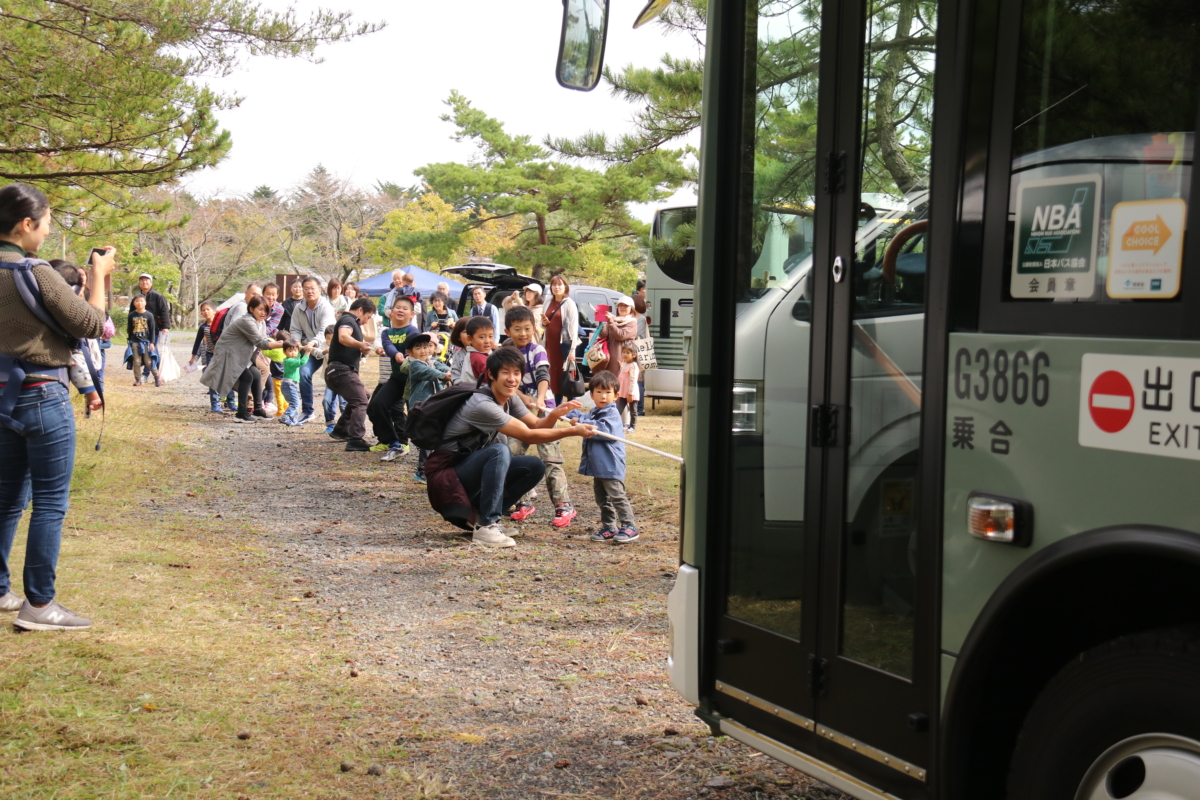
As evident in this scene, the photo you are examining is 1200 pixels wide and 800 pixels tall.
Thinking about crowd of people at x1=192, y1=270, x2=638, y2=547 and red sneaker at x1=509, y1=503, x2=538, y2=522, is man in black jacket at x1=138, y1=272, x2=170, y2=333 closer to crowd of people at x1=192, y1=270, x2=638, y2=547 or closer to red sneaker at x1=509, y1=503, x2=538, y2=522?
crowd of people at x1=192, y1=270, x2=638, y2=547

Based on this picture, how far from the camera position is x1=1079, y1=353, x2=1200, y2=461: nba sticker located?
1.90 metres

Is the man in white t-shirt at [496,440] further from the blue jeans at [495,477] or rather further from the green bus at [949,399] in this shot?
the green bus at [949,399]

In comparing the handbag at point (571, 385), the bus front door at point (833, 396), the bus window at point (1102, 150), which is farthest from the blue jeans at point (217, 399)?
the bus window at point (1102, 150)

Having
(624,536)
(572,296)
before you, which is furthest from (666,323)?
(624,536)

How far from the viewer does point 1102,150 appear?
2135 mm

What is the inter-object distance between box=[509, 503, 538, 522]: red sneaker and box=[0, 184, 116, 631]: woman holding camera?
158 inches

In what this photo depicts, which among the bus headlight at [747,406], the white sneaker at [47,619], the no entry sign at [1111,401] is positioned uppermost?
the no entry sign at [1111,401]

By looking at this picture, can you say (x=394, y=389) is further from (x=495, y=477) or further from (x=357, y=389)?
(x=495, y=477)

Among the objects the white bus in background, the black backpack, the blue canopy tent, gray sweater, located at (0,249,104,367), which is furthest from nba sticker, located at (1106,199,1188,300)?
the blue canopy tent

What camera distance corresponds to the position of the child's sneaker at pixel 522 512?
871 cm

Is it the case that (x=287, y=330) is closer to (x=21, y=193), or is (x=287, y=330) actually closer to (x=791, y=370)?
(x=21, y=193)

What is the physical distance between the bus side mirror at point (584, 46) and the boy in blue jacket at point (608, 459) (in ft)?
12.6

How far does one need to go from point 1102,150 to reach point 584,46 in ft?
7.22

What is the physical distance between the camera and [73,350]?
16.7ft
